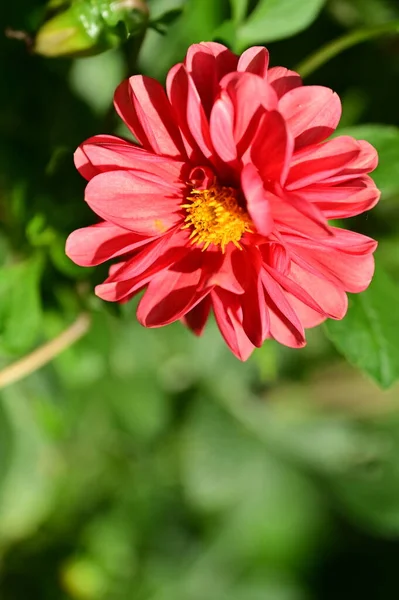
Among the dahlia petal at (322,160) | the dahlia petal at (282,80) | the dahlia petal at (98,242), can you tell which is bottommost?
the dahlia petal at (322,160)

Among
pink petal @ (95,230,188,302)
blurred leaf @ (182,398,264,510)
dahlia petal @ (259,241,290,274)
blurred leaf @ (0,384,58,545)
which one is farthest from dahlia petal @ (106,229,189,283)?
blurred leaf @ (182,398,264,510)

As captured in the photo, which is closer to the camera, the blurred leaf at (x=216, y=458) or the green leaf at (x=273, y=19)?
the green leaf at (x=273, y=19)

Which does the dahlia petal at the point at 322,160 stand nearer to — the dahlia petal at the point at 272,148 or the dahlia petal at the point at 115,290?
the dahlia petal at the point at 272,148

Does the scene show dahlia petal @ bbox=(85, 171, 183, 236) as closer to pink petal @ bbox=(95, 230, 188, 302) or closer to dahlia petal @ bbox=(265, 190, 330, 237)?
pink petal @ bbox=(95, 230, 188, 302)

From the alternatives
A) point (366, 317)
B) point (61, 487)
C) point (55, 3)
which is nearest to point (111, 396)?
point (61, 487)

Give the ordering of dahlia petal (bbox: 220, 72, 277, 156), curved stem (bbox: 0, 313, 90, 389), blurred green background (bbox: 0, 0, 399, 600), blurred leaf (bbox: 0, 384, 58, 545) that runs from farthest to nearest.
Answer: blurred leaf (bbox: 0, 384, 58, 545)
blurred green background (bbox: 0, 0, 399, 600)
curved stem (bbox: 0, 313, 90, 389)
dahlia petal (bbox: 220, 72, 277, 156)

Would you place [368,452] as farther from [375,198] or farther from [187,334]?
[375,198]

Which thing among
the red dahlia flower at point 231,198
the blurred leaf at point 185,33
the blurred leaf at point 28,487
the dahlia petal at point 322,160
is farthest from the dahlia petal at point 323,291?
the blurred leaf at point 28,487
